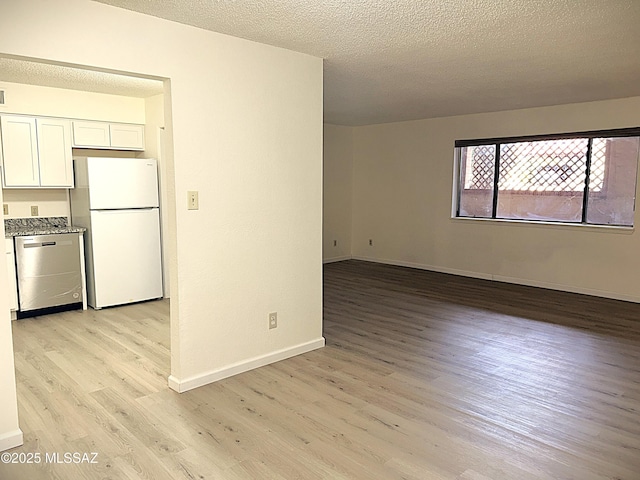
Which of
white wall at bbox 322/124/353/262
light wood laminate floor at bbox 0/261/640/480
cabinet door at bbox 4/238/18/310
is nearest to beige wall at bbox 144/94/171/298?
light wood laminate floor at bbox 0/261/640/480

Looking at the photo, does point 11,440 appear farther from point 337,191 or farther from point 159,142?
point 337,191

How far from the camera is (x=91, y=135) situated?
518 centimetres

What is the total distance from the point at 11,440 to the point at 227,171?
190 cm

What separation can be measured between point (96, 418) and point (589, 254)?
5.43m

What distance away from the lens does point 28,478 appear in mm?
2191

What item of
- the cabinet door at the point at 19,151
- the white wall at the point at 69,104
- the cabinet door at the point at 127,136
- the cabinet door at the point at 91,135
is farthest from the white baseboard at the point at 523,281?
the cabinet door at the point at 19,151

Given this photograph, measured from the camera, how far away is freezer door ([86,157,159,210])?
192 inches

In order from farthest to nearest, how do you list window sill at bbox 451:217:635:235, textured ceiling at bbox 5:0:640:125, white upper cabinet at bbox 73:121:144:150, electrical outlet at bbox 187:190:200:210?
1. window sill at bbox 451:217:635:235
2. white upper cabinet at bbox 73:121:144:150
3. electrical outlet at bbox 187:190:200:210
4. textured ceiling at bbox 5:0:640:125

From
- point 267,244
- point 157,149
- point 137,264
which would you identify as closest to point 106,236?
point 137,264

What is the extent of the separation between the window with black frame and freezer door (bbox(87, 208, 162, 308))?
4.26 metres

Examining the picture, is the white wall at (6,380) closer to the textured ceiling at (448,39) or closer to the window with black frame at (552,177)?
the textured ceiling at (448,39)

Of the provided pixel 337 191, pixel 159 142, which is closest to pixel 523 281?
pixel 337 191

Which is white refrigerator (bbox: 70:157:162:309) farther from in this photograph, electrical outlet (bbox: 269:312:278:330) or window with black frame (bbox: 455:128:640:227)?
window with black frame (bbox: 455:128:640:227)

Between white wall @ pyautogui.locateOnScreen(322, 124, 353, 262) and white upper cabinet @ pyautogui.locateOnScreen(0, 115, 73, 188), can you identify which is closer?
white upper cabinet @ pyautogui.locateOnScreen(0, 115, 73, 188)
